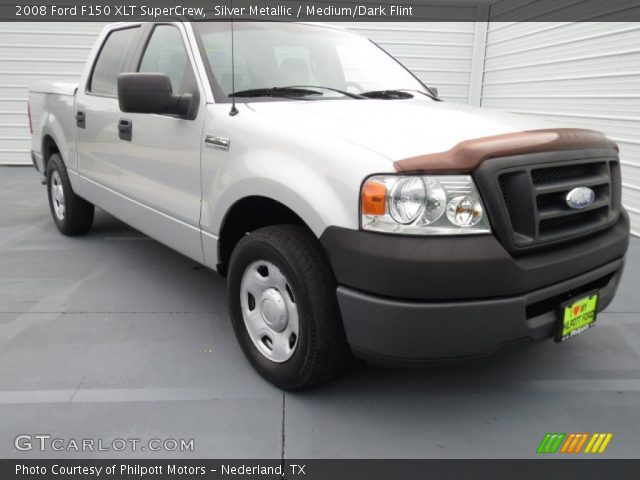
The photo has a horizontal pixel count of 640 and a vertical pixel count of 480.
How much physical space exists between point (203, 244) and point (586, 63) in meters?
5.84

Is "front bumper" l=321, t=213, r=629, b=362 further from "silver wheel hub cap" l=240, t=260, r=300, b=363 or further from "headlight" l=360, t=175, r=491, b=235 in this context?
"silver wheel hub cap" l=240, t=260, r=300, b=363

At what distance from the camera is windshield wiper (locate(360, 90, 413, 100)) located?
3248 millimetres

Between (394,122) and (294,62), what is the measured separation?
1125mm

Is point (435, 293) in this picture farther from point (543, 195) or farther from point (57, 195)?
point (57, 195)

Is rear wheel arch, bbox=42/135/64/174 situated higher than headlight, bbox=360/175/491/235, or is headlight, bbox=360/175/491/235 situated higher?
headlight, bbox=360/175/491/235

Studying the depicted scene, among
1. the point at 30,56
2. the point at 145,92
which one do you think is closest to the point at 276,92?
the point at 145,92

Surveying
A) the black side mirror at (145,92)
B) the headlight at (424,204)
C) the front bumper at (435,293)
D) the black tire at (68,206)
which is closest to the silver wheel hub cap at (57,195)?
the black tire at (68,206)

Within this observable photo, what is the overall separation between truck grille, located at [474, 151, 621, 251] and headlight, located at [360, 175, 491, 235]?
2.4 inches

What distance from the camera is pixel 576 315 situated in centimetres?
233

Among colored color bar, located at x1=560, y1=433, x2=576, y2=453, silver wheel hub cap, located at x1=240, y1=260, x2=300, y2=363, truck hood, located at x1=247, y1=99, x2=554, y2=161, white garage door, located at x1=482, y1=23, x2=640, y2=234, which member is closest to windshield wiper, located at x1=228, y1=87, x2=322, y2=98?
truck hood, located at x1=247, y1=99, x2=554, y2=161

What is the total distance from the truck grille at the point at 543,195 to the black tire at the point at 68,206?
416cm

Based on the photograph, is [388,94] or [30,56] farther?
[30,56]

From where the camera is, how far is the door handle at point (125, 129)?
3540 mm

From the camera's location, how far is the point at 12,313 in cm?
351
